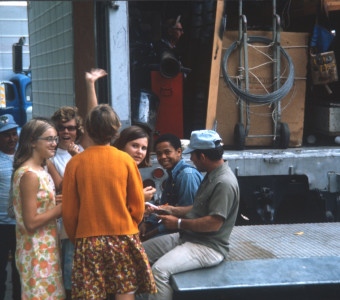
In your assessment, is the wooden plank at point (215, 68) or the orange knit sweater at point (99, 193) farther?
the wooden plank at point (215, 68)

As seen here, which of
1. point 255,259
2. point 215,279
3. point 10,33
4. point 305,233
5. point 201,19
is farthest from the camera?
point 10,33

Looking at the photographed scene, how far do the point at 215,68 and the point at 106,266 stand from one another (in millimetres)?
2487

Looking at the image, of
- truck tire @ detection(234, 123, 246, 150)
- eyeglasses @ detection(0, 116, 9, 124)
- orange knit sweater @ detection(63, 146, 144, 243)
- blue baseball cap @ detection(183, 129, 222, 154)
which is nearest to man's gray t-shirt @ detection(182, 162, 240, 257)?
blue baseball cap @ detection(183, 129, 222, 154)

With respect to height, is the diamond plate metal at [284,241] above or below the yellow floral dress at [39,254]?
below

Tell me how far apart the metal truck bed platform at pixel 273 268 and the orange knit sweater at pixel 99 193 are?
595 millimetres

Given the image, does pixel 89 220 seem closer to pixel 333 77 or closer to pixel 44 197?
pixel 44 197

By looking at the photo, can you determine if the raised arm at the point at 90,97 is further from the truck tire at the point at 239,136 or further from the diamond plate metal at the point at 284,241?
the truck tire at the point at 239,136

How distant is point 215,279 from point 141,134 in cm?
114

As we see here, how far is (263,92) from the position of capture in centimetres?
527

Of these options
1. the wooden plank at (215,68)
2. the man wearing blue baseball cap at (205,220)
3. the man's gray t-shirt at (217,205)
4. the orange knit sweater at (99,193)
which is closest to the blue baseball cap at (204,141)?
the man wearing blue baseball cap at (205,220)

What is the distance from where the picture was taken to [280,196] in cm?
485

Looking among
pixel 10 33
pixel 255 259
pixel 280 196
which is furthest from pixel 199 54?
pixel 10 33

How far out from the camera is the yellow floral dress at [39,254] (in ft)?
10.00

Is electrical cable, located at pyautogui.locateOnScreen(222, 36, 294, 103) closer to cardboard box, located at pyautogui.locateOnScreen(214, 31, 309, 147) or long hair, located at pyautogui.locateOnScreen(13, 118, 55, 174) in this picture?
cardboard box, located at pyautogui.locateOnScreen(214, 31, 309, 147)
